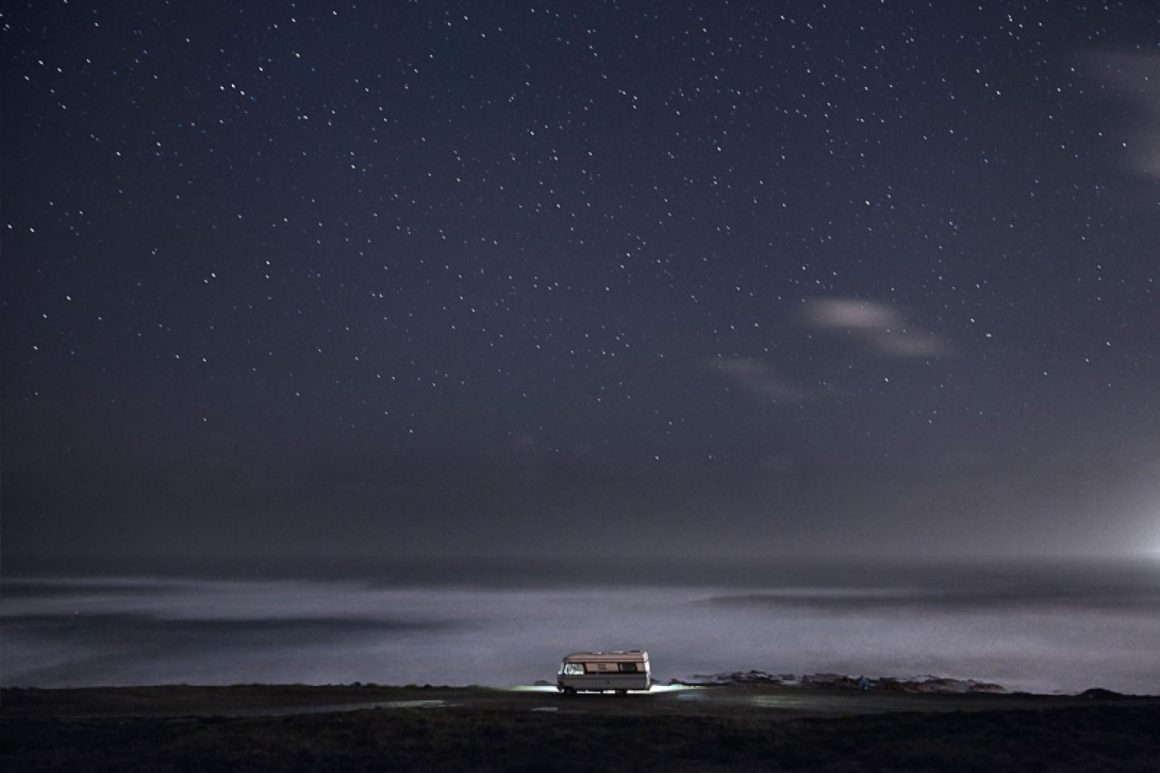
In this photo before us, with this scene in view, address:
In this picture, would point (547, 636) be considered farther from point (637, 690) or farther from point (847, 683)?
point (637, 690)

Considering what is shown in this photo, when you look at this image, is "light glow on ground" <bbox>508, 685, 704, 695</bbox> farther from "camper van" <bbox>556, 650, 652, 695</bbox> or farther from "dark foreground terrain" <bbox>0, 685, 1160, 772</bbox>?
"dark foreground terrain" <bbox>0, 685, 1160, 772</bbox>

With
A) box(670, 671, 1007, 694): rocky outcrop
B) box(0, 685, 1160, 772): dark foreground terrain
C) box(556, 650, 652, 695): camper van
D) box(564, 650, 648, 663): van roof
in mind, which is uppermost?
box(564, 650, 648, 663): van roof

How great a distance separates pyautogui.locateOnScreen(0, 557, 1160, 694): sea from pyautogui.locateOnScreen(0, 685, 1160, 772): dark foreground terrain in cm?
2861

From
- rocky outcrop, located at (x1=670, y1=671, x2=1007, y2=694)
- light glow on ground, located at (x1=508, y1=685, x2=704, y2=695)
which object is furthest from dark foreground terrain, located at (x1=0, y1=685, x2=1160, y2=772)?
rocky outcrop, located at (x1=670, y1=671, x2=1007, y2=694)

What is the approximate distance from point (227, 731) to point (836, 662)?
2023 inches

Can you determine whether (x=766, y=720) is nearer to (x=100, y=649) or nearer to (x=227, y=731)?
(x=227, y=731)

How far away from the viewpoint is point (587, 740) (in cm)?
2023

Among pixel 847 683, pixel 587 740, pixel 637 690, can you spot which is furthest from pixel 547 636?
pixel 587 740

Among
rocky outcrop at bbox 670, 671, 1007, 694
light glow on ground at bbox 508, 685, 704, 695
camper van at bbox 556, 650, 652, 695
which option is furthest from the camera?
rocky outcrop at bbox 670, 671, 1007, 694

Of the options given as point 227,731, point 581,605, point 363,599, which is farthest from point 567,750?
point 363,599

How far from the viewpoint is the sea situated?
195ft

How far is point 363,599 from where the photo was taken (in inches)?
5384

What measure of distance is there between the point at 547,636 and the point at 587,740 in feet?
207

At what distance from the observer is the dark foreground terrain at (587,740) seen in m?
18.5
